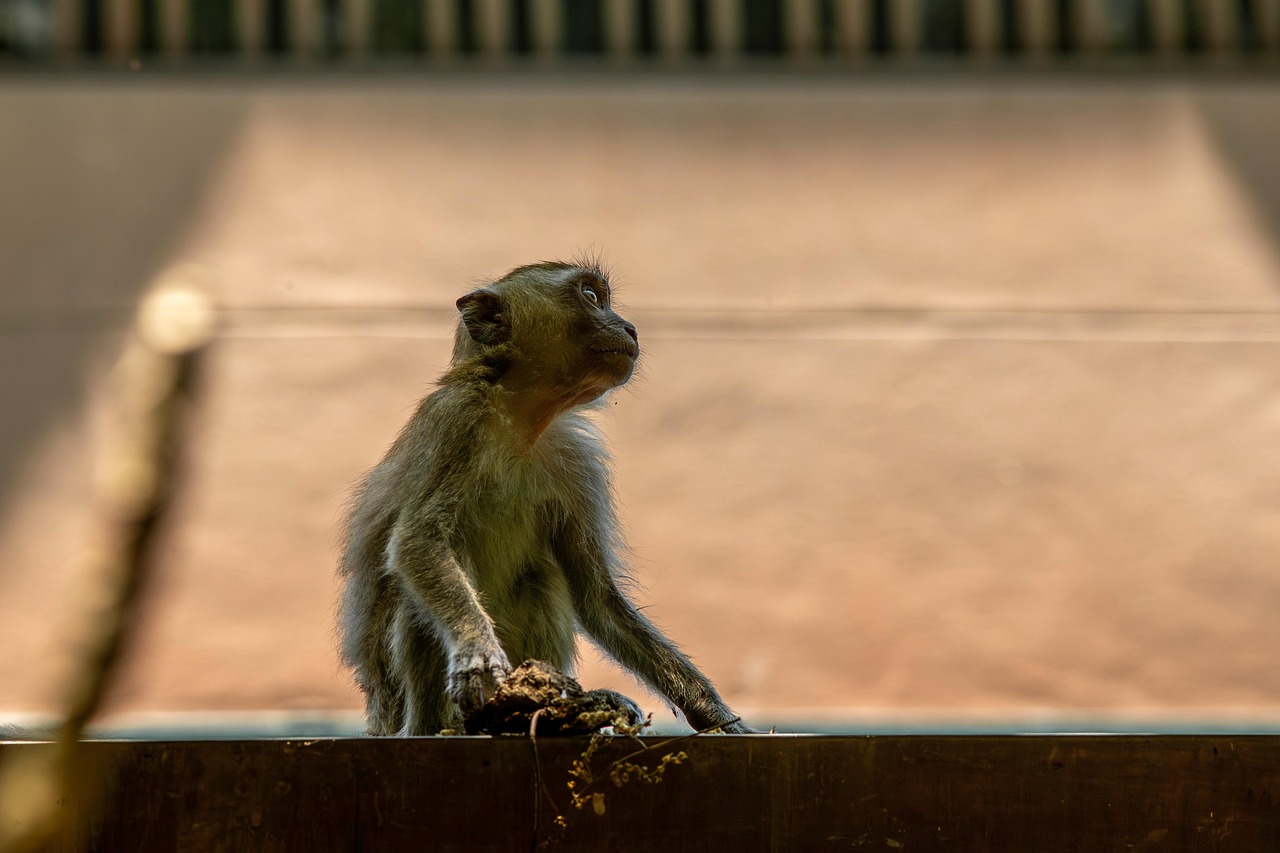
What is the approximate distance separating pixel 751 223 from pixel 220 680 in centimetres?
338

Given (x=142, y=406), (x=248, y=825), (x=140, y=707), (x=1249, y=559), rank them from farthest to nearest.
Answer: (x=1249, y=559) → (x=140, y=707) → (x=248, y=825) → (x=142, y=406)

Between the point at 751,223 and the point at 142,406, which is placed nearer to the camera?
the point at 142,406

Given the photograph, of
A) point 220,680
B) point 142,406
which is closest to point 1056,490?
point 220,680

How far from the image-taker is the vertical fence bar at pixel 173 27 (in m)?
6.79

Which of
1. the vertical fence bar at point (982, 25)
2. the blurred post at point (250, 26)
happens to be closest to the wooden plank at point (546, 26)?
the blurred post at point (250, 26)

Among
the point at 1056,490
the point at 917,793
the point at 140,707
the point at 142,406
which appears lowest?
the point at 140,707

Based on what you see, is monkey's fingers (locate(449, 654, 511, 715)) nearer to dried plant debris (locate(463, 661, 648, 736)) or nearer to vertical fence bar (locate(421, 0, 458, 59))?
dried plant debris (locate(463, 661, 648, 736))

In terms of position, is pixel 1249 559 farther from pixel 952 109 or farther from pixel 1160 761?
pixel 1160 761

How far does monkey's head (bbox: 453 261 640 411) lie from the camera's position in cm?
402

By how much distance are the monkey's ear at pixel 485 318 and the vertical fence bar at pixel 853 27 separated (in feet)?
11.9

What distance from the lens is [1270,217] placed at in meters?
6.95

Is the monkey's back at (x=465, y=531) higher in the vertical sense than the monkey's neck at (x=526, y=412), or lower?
lower

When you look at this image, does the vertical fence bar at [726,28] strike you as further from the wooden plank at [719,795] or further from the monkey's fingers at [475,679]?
the wooden plank at [719,795]

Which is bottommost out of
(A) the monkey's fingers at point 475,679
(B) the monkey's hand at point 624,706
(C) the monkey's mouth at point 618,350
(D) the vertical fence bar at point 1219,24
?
(A) the monkey's fingers at point 475,679
